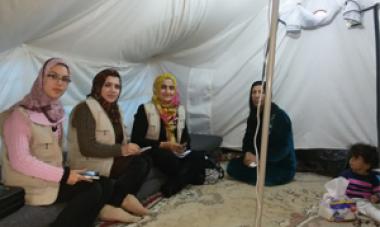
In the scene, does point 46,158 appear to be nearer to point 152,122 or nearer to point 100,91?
point 100,91

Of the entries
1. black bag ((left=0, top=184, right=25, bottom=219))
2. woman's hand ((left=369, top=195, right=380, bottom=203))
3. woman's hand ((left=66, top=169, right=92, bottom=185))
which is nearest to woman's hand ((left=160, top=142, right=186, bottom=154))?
woman's hand ((left=66, top=169, right=92, bottom=185))

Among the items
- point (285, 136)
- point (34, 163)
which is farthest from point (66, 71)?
point (285, 136)

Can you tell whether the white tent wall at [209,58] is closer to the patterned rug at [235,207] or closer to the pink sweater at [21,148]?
the pink sweater at [21,148]

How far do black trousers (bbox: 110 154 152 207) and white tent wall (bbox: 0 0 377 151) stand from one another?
715 mm

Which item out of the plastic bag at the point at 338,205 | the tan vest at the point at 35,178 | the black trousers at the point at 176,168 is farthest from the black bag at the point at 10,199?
the plastic bag at the point at 338,205

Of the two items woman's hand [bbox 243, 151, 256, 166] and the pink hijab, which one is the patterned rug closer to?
woman's hand [bbox 243, 151, 256, 166]

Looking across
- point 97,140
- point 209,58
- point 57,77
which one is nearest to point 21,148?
point 57,77

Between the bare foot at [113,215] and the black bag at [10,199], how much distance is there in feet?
1.42

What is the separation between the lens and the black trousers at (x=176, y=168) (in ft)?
8.45

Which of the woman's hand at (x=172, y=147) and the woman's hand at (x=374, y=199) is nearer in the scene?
the woman's hand at (x=374, y=199)

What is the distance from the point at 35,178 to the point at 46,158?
12 cm

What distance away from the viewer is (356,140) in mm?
3219

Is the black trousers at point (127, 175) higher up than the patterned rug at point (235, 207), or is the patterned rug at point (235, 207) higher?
the black trousers at point (127, 175)

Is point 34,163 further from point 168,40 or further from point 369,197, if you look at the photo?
point 369,197
